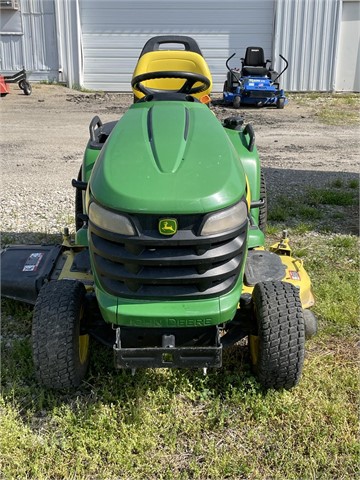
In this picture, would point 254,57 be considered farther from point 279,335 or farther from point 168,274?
point 168,274

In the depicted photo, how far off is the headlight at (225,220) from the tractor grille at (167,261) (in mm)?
25

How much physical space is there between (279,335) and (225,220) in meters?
0.57

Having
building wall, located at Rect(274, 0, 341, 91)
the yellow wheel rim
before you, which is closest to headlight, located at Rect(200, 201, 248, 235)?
the yellow wheel rim

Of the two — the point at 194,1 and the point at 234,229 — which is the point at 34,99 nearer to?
the point at 194,1

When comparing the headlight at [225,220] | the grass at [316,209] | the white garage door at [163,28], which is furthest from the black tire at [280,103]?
the headlight at [225,220]

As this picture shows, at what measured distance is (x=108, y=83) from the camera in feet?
49.5

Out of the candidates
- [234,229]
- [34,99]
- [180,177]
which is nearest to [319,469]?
[234,229]

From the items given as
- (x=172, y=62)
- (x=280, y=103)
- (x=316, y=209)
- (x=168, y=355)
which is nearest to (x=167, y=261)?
(x=168, y=355)

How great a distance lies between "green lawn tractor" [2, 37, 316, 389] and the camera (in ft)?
6.87

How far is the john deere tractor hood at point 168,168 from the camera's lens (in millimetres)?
2080

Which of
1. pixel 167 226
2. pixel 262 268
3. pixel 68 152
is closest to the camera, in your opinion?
pixel 167 226

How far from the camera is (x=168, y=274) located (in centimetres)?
214

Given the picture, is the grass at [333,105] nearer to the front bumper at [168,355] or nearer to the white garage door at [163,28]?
the white garage door at [163,28]

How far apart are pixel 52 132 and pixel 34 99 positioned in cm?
434
